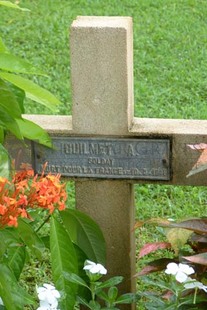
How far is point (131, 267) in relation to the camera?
3.65m

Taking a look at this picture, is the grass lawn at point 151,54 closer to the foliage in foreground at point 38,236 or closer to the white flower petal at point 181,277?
the foliage in foreground at point 38,236

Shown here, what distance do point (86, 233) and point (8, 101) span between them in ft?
2.27

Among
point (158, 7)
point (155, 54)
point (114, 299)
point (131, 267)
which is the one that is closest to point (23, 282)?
point (131, 267)

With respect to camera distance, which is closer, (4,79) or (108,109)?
(4,79)

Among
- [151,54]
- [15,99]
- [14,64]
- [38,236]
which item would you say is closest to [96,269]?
[38,236]

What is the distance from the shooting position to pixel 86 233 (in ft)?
11.3

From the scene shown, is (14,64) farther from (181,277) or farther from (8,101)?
(181,277)

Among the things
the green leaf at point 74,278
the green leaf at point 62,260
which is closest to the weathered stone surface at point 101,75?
the green leaf at point 62,260

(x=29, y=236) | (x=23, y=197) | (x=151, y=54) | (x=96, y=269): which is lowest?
(x=96, y=269)

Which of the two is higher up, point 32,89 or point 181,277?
point 32,89

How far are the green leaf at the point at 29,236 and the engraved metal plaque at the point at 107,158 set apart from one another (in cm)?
58

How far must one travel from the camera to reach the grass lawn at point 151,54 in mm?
5109

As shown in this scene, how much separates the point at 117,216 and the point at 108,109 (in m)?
0.42

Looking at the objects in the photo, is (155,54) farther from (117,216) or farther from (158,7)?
(117,216)
